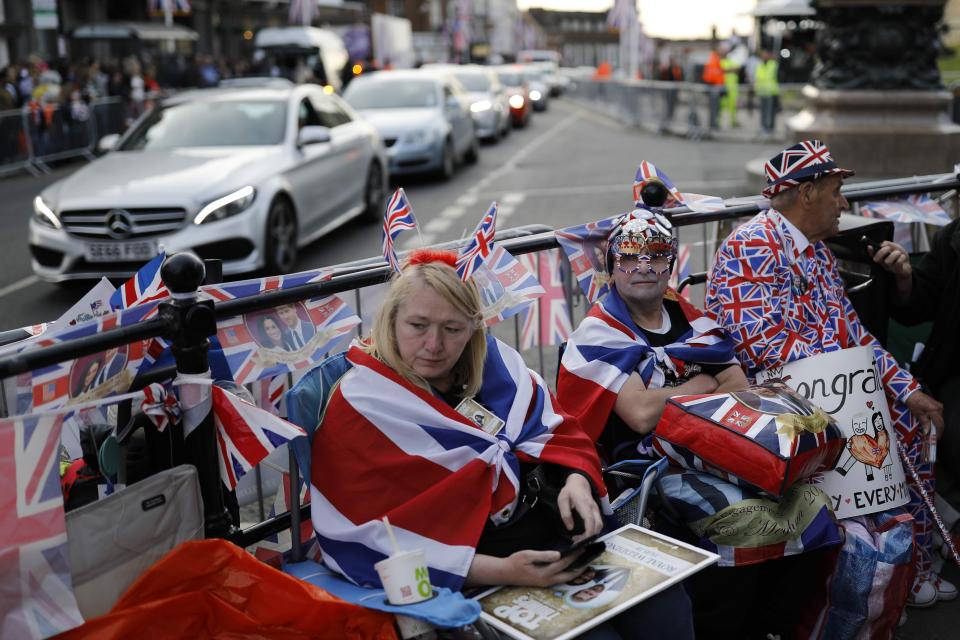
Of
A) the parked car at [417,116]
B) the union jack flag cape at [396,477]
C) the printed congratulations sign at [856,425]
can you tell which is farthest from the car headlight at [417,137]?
the union jack flag cape at [396,477]

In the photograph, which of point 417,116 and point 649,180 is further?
point 417,116

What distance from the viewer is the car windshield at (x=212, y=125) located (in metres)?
10.2

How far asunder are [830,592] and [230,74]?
110 feet

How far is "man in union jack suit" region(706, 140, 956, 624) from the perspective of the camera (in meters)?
3.97

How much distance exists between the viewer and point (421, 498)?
2809mm

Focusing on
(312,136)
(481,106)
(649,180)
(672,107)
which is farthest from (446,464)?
(672,107)

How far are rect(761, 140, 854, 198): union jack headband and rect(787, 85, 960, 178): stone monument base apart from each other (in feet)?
26.6

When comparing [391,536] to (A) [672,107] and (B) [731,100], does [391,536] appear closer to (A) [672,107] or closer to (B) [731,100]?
(B) [731,100]

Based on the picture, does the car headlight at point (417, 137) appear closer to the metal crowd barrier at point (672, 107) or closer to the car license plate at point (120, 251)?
the car license plate at point (120, 251)

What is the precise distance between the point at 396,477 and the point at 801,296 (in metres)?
2.02

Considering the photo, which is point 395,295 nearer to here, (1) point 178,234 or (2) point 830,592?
(2) point 830,592

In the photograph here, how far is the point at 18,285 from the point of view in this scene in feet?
32.2

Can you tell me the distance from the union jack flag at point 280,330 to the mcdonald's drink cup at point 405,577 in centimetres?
84

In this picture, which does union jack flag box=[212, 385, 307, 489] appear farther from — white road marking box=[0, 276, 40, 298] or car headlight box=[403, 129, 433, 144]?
car headlight box=[403, 129, 433, 144]
